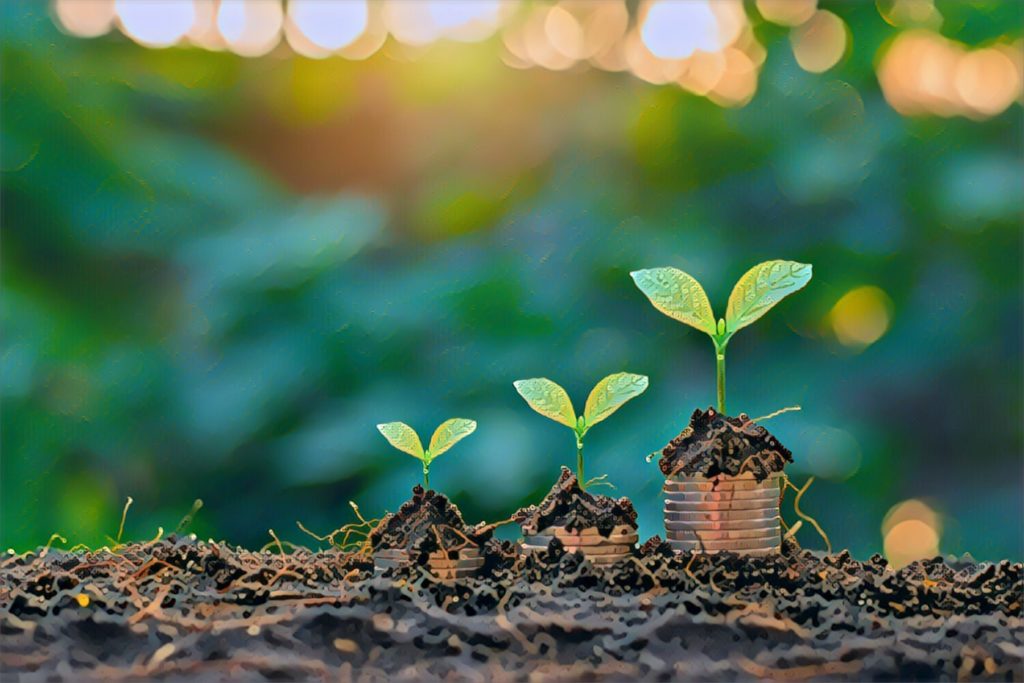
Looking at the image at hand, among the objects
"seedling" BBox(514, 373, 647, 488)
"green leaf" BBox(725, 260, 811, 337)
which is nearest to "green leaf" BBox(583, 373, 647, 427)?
"seedling" BBox(514, 373, 647, 488)

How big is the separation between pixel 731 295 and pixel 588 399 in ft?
0.56

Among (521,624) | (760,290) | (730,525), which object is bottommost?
(521,624)

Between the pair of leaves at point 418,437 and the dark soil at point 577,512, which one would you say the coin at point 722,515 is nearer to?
the dark soil at point 577,512

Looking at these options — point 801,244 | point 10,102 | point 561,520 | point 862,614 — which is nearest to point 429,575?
point 561,520

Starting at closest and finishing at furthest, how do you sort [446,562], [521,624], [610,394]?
[521,624], [446,562], [610,394]

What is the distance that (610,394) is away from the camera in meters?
1.04

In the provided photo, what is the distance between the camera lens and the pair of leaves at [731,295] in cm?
99

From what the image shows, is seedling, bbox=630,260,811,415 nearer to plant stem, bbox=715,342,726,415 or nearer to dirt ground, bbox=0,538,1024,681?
plant stem, bbox=715,342,726,415

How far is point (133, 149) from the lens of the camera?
206 centimetres

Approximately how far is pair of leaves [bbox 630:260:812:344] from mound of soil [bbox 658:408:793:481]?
8cm

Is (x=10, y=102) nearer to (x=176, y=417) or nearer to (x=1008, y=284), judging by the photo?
(x=176, y=417)

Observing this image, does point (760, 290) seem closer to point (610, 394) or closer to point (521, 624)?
point (610, 394)

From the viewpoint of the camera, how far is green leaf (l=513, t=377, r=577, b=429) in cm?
105

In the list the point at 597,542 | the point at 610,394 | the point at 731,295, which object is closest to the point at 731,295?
the point at 731,295
